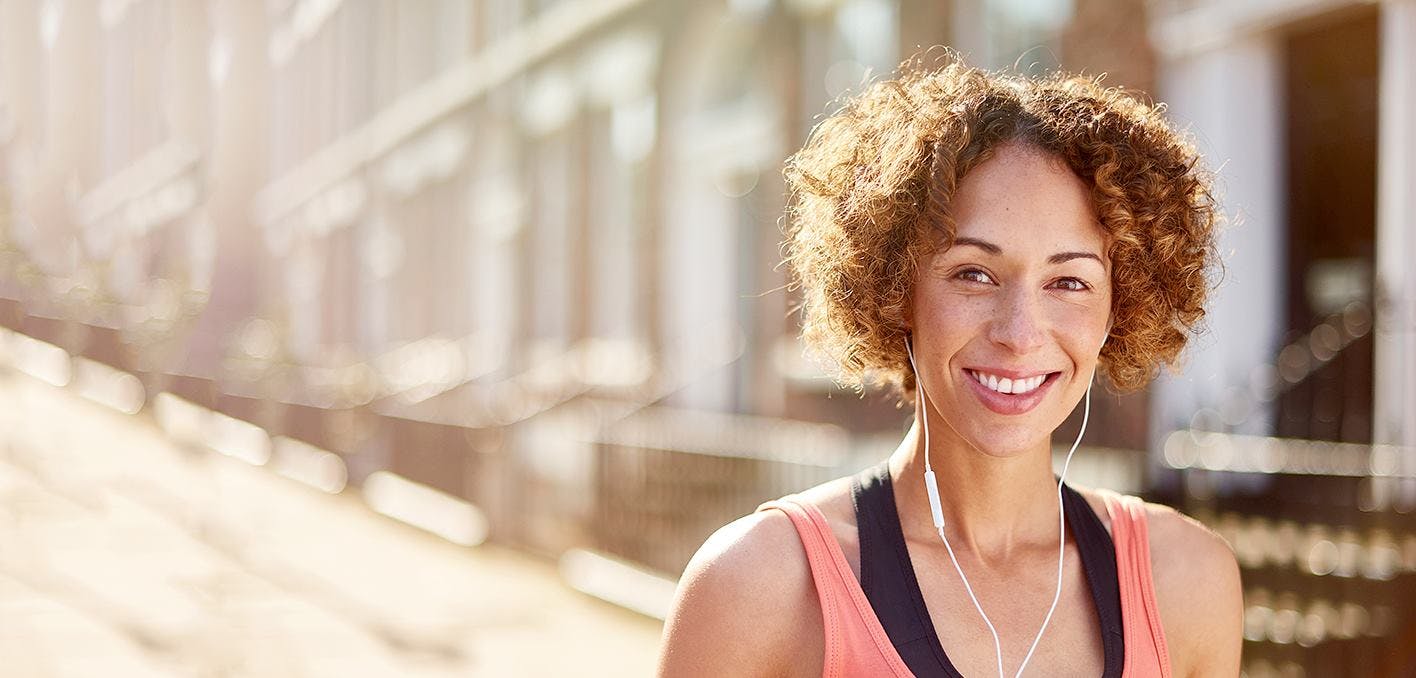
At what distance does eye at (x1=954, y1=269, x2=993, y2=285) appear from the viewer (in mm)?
1975

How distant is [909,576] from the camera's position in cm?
195

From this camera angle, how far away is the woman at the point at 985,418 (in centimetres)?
190

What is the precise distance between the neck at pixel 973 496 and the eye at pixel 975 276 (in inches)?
9.0

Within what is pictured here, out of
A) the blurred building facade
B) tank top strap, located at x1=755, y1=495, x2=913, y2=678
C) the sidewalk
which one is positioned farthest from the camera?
the blurred building facade

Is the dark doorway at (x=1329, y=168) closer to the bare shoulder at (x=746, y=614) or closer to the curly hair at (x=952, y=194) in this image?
the curly hair at (x=952, y=194)

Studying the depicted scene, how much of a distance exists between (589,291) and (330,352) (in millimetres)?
7881

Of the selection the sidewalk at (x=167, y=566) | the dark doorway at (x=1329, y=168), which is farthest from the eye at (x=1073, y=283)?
the dark doorway at (x=1329, y=168)

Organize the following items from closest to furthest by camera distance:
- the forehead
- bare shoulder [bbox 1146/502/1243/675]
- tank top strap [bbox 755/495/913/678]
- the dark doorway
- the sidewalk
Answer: tank top strap [bbox 755/495/913/678] < the forehead < bare shoulder [bbox 1146/502/1243/675] < the sidewalk < the dark doorway

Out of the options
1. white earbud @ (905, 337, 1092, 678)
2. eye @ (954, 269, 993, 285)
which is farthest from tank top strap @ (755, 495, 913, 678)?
eye @ (954, 269, 993, 285)

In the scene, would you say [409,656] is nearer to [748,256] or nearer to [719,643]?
[719,643]

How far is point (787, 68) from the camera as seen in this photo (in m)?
12.1

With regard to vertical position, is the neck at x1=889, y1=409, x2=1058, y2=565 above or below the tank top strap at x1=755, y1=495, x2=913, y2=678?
above

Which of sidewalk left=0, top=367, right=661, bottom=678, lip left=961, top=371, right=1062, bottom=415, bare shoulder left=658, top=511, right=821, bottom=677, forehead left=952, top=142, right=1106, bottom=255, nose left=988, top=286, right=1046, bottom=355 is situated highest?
forehead left=952, top=142, right=1106, bottom=255

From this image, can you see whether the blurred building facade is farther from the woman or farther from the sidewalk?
the woman
